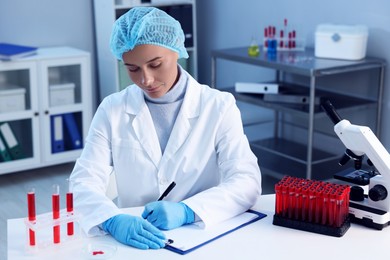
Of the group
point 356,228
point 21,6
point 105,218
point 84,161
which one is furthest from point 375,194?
point 21,6

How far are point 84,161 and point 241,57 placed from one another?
1.81m

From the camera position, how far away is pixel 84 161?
175 centimetres

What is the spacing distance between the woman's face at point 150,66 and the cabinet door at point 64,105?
2.16m

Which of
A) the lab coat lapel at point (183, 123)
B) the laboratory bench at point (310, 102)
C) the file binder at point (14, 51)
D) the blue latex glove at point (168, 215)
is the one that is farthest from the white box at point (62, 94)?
the blue latex glove at point (168, 215)

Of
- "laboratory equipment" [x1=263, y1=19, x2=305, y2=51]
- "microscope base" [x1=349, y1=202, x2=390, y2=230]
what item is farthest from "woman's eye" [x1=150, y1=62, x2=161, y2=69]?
"laboratory equipment" [x1=263, y1=19, x2=305, y2=51]

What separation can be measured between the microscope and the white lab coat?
30 cm

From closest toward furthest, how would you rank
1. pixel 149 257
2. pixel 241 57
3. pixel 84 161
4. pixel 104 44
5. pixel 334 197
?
pixel 149 257
pixel 334 197
pixel 84 161
pixel 241 57
pixel 104 44

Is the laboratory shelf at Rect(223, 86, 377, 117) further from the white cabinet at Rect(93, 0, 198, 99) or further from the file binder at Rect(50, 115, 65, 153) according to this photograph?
the file binder at Rect(50, 115, 65, 153)

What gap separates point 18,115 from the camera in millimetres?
3672

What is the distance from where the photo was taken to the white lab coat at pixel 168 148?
1790 millimetres

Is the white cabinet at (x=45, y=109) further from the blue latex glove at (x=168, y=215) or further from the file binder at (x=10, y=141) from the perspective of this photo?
the blue latex glove at (x=168, y=215)

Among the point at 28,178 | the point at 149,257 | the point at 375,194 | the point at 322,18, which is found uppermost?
the point at 322,18

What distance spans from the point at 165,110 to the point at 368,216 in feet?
2.23

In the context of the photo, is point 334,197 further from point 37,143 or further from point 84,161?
point 37,143
